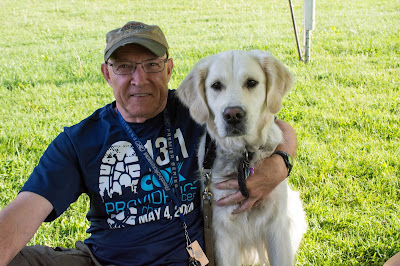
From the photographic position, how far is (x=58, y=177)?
2152 mm

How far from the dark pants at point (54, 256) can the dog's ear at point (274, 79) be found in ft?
4.50

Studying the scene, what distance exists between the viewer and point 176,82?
5.98 m

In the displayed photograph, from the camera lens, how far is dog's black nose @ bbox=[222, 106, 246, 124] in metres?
2.24

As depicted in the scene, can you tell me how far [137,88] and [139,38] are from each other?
282 millimetres

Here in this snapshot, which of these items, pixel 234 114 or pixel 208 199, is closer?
pixel 234 114

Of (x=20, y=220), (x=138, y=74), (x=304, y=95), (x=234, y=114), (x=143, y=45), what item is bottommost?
(x=304, y=95)

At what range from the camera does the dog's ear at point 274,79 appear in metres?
2.45

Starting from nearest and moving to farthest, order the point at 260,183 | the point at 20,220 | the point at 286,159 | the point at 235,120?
the point at 20,220
the point at 235,120
the point at 260,183
the point at 286,159

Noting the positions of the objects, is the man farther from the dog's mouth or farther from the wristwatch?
the dog's mouth

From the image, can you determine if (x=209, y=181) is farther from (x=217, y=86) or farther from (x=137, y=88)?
(x=137, y=88)

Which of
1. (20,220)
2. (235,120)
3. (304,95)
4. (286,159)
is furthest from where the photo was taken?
(304,95)

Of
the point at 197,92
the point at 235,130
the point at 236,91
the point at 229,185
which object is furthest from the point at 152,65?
the point at 229,185

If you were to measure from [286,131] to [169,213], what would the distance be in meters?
0.98

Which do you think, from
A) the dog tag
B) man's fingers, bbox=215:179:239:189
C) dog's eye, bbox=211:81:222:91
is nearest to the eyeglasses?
dog's eye, bbox=211:81:222:91
